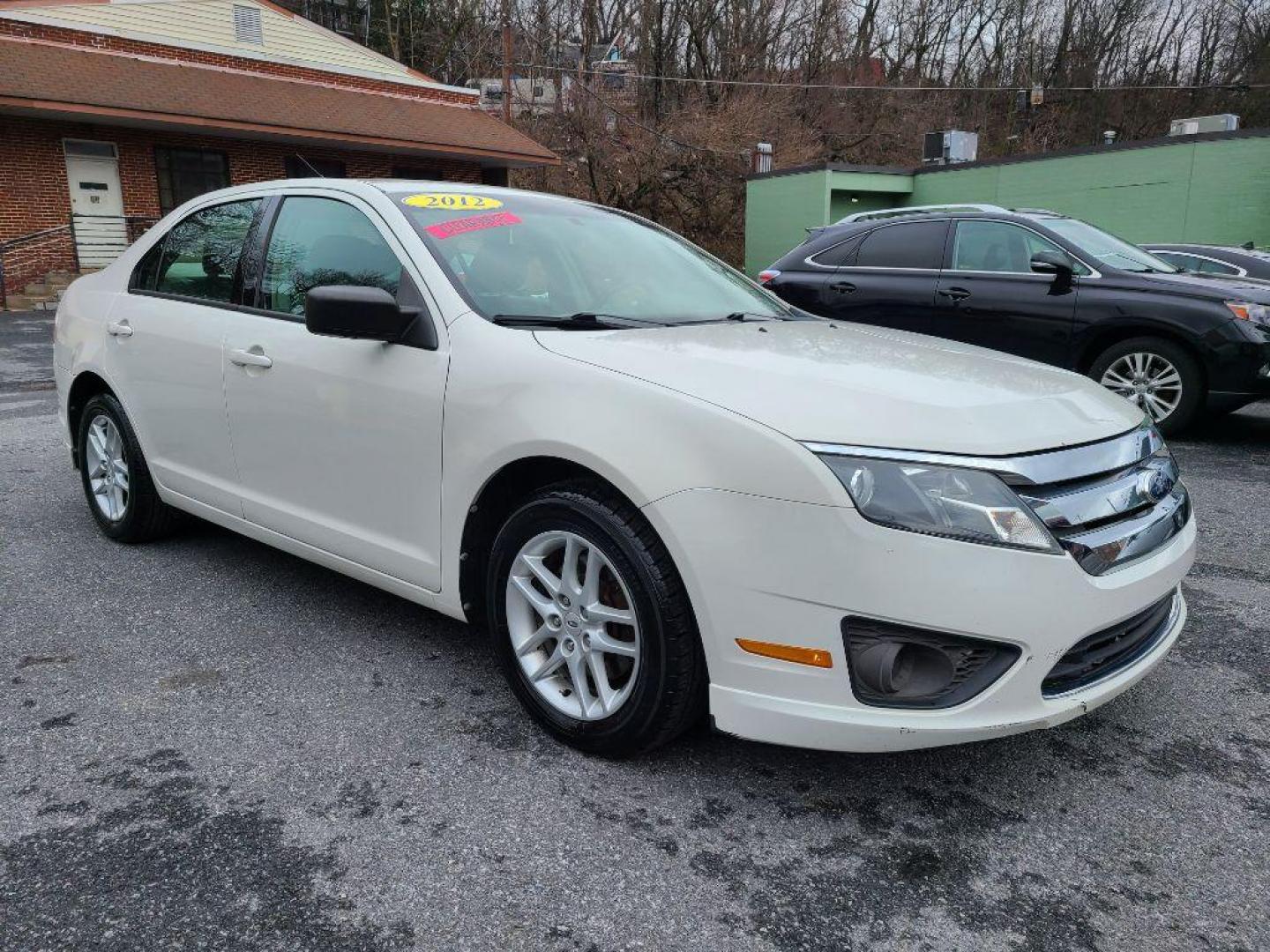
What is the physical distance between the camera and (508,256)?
3105 mm

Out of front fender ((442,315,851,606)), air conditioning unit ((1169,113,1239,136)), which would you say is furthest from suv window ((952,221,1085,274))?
air conditioning unit ((1169,113,1239,136))

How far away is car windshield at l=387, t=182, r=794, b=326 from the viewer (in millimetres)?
2967

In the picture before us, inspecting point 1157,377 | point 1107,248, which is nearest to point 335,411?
point 1157,377

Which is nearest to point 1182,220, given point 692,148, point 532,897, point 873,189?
point 873,189

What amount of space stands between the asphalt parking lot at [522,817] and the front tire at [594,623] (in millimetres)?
148

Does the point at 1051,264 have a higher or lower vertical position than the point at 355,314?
lower

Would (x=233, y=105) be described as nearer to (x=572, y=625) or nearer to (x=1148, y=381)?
(x=1148, y=381)

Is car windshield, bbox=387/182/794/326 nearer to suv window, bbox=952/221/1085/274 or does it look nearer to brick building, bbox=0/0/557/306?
suv window, bbox=952/221/1085/274

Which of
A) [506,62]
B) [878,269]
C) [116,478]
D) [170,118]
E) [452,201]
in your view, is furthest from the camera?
[506,62]

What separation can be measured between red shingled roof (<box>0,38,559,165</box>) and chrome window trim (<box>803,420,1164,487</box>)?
20019 millimetres

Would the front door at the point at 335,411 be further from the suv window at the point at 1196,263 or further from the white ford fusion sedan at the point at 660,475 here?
the suv window at the point at 1196,263

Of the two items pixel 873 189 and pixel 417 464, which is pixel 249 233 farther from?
pixel 873 189

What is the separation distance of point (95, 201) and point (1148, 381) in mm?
20426

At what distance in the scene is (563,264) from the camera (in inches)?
126
